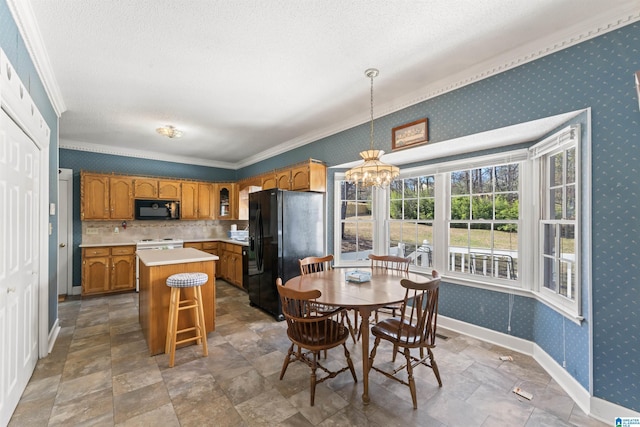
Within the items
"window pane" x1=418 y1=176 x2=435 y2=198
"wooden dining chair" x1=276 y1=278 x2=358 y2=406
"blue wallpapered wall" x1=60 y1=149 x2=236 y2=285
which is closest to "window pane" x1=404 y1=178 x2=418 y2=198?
"window pane" x1=418 y1=176 x2=435 y2=198

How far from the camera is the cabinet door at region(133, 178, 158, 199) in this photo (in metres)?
5.31

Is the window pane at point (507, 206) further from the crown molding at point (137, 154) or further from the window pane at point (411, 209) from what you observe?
the crown molding at point (137, 154)

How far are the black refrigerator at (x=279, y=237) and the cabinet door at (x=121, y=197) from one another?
2.71 metres

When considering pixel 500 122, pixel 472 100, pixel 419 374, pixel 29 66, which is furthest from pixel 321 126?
pixel 419 374

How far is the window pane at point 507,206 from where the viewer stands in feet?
9.79

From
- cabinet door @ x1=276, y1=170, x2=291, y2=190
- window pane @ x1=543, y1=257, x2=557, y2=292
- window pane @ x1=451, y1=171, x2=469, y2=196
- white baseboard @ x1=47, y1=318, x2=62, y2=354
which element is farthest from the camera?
cabinet door @ x1=276, y1=170, x2=291, y2=190

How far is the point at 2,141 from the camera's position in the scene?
1.71m

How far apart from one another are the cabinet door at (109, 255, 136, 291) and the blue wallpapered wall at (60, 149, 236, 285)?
0.64 metres

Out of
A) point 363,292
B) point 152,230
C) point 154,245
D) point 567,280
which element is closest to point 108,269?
point 154,245

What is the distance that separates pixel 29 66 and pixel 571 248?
4.72m

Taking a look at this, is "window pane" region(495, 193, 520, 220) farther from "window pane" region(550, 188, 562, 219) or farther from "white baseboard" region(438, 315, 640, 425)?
"white baseboard" region(438, 315, 640, 425)

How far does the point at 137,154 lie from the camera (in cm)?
556

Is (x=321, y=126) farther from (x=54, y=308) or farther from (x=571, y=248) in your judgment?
(x=54, y=308)

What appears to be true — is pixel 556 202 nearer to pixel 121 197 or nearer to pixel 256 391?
pixel 256 391
